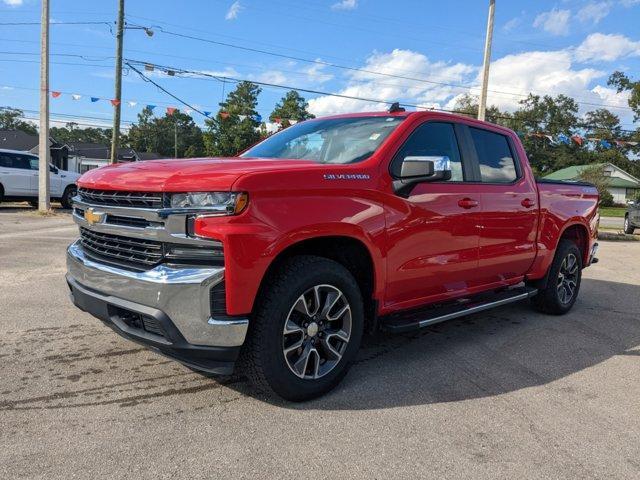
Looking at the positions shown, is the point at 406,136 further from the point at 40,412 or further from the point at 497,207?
the point at 40,412

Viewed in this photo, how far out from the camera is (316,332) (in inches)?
133

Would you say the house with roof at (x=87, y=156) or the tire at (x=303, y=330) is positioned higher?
the house with roof at (x=87, y=156)

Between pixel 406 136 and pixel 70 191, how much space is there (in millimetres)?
17777

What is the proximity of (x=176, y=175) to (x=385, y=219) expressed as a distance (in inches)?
57.0

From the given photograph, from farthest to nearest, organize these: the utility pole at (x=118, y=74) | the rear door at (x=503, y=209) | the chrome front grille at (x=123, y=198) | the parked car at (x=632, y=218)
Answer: the utility pole at (x=118, y=74) → the parked car at (x=632, y=218) → the rear door at (x=503, y=209) → the chrome front grille at (x=123, y=198)

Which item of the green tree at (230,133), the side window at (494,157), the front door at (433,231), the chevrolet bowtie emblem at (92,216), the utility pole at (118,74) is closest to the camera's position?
the chevrolet bowtie emblem at (92,216)

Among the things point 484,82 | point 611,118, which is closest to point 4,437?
point 484,82

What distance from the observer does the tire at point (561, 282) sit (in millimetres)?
5809

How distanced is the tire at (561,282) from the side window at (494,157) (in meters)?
1.32

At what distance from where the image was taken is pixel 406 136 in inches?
155

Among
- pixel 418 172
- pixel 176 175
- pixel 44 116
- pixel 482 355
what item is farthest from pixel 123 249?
pixel 44 116

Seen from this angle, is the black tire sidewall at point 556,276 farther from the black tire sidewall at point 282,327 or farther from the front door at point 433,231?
the black tire sidewall at point 282,327

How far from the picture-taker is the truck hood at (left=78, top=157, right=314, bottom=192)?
294 centimetres

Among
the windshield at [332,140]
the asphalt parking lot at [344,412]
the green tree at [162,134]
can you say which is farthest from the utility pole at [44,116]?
the green tree at [162,134]
